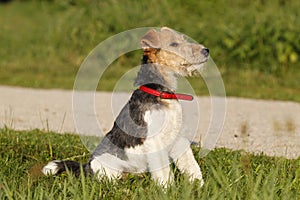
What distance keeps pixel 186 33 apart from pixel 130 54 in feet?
4.70

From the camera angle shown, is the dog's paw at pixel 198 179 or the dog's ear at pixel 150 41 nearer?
the dog's paw at pixel 198 179

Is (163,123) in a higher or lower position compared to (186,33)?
higher

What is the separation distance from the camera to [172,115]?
5816mm

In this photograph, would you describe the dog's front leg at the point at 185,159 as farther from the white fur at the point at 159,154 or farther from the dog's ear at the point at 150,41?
the dog's ear at the point at 150,41

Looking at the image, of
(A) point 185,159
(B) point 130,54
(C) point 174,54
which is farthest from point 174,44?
(B) point 130,54

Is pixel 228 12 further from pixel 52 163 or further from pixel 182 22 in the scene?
pixel 52 163

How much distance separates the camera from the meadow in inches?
255

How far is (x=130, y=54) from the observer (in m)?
15.7

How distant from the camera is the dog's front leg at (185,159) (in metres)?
5.88

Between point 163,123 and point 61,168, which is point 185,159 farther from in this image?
point 61,168

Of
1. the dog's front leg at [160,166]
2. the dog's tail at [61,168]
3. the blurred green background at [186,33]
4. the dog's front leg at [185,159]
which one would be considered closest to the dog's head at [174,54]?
the dog's front leg at [185,159]

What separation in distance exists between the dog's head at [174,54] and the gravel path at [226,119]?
6.17ft

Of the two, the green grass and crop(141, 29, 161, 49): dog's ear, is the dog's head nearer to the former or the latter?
crop(141, 29, 161, 49): dog's ear

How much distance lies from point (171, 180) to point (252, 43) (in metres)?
9.48
